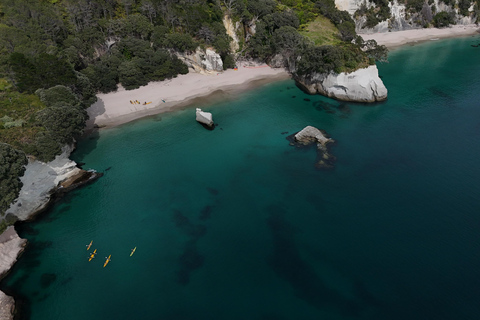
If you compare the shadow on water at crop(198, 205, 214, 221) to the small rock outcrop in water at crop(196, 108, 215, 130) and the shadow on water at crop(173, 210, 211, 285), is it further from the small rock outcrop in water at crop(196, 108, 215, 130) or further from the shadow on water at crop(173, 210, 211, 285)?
the small rock outcrop in water at crop(196, 108, 215, 130)

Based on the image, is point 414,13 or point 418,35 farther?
point 414,13

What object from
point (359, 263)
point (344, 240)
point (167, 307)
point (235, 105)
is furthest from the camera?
point (235, 105)

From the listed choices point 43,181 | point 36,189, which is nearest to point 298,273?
point 36,189

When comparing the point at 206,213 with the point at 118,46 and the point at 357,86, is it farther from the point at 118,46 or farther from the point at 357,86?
the point at 118,46

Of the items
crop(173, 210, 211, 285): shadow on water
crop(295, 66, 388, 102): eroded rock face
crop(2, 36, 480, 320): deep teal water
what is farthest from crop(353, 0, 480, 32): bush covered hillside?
crop(173, 210, 211, 285): shadow on water

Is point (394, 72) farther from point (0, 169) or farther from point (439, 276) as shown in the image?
point (0, 169)

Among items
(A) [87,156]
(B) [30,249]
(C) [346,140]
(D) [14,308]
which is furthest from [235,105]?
(D) [14,308]
